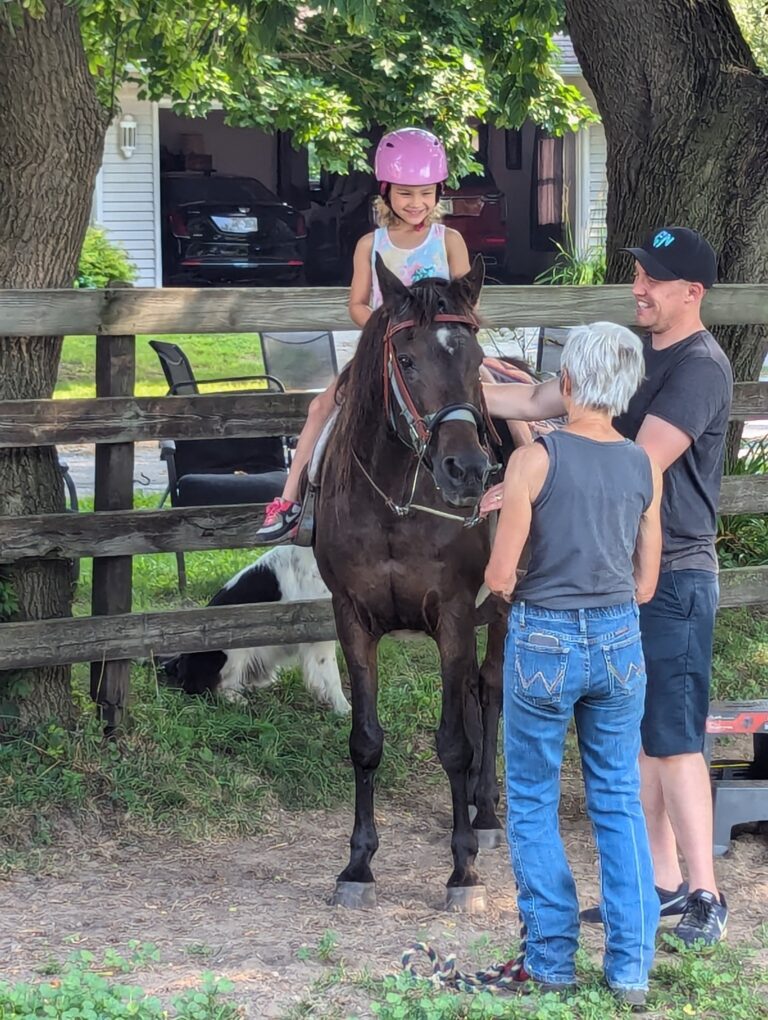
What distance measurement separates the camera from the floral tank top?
5.11 metres

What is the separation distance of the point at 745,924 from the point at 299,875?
1.65 m

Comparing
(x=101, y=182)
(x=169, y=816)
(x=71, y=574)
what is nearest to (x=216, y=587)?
(x=71, y=574)

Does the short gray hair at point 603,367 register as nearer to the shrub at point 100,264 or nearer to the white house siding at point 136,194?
the shrub at point 100,264

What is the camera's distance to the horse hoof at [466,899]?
473 cm

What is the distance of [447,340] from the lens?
4289mm

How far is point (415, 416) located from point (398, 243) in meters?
1.12

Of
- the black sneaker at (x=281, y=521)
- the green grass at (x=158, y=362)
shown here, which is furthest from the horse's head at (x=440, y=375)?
the green grass at (x=158, y=362)

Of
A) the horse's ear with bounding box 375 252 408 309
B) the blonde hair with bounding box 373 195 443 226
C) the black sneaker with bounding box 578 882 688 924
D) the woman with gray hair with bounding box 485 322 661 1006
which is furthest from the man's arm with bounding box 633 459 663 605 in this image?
the blonde hair with bounding box 373 195 443 226

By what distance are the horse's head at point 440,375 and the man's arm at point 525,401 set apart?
120 millimetres

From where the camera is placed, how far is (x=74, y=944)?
170 inches

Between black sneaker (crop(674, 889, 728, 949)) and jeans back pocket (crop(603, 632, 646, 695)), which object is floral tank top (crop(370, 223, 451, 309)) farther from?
black sneaker (crop(674, 889, 728, 949))

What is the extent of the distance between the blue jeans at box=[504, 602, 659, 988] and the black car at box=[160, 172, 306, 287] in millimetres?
18406

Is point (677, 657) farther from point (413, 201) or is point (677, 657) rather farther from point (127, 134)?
point (127, 134)

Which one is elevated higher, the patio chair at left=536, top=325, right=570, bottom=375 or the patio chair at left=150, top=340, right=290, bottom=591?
the patio chair at left=536, top=325, right=570, bottom=375
